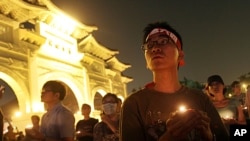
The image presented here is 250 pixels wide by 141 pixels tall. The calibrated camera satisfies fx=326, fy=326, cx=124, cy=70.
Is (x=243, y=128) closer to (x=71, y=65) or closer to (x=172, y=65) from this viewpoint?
(x=172, y=65)

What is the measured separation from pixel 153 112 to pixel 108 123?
3175 mm

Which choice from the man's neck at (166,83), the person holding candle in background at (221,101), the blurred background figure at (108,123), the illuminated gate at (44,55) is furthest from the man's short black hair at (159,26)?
the illuminated gate at (44,55)

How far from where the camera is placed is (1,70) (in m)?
13.7

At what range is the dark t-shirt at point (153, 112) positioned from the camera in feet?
5.65

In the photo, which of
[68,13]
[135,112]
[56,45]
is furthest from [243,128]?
[68,13]

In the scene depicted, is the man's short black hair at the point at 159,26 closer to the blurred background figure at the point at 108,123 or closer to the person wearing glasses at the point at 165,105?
the person wearing glasses at the point at 165,105

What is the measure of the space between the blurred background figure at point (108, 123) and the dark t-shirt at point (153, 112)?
303 cm

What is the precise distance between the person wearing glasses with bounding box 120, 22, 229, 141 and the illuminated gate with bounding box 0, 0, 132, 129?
13.0 metres

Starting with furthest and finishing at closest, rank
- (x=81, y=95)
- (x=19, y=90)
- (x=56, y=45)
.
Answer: (x=81, y=95), (x=56, y=45), (x=19, y=90)

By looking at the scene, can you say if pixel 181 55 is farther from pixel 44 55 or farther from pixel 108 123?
pixel 44 55

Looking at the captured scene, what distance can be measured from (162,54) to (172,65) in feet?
0.33

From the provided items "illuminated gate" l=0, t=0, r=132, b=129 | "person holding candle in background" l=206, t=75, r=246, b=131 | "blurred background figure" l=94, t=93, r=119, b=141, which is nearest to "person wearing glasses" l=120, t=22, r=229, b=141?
"person holding candle in background" l=206, t=75, r=246, b=131

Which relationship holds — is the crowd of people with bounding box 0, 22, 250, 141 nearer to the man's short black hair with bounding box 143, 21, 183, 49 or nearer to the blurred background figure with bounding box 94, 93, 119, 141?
the man's short black hair with bounding box 143, 21, 183, 49

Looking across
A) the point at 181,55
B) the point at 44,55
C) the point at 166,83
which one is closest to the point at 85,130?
the point at 181,55
